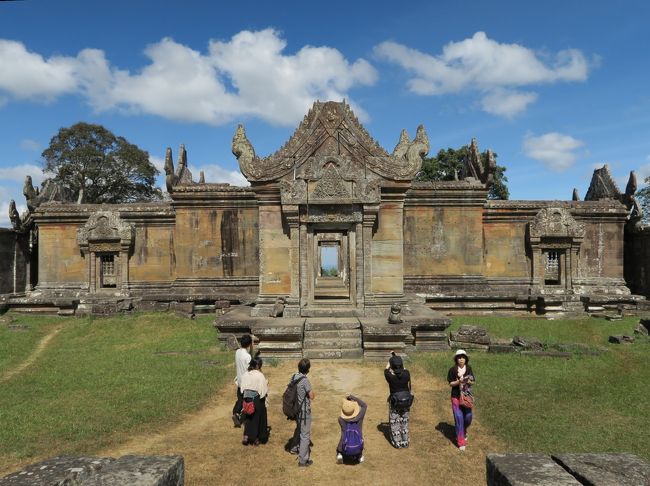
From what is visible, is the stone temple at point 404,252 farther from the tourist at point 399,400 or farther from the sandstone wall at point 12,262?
the tourist at point 399,400

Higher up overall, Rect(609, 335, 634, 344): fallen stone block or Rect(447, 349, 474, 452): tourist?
Rect(447, 349, 474, 452): tourist

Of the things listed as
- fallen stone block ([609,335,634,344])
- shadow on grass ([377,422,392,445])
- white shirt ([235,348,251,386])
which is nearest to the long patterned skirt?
shadow on grass ([377,422,392,445])

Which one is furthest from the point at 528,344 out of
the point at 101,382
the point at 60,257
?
the point at 60,257

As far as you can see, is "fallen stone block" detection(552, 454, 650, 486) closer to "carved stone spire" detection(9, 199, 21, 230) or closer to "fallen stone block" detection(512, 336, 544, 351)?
"fallen stone block" detection(512, 336, 544, 351)

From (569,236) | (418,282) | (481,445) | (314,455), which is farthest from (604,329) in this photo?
(314,455)

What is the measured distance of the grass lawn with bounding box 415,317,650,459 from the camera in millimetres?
6504

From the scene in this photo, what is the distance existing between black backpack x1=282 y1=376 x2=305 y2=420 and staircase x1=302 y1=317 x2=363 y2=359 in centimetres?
509

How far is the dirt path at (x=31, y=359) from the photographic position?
10479 mm

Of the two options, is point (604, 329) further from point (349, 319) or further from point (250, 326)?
point (250, 326)

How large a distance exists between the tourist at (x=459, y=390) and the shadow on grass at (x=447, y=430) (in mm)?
265

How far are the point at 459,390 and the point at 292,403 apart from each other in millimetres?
2350

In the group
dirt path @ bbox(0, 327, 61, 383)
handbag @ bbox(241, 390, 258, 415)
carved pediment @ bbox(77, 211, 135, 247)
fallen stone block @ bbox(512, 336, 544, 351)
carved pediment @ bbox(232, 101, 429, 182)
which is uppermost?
carved pediment @ bbox(232, 101, 429, 182)

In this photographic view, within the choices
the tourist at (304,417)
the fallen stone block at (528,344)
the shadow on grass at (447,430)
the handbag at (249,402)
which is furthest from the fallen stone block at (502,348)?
the handbag at (249,402)

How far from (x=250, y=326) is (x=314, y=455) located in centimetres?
619
